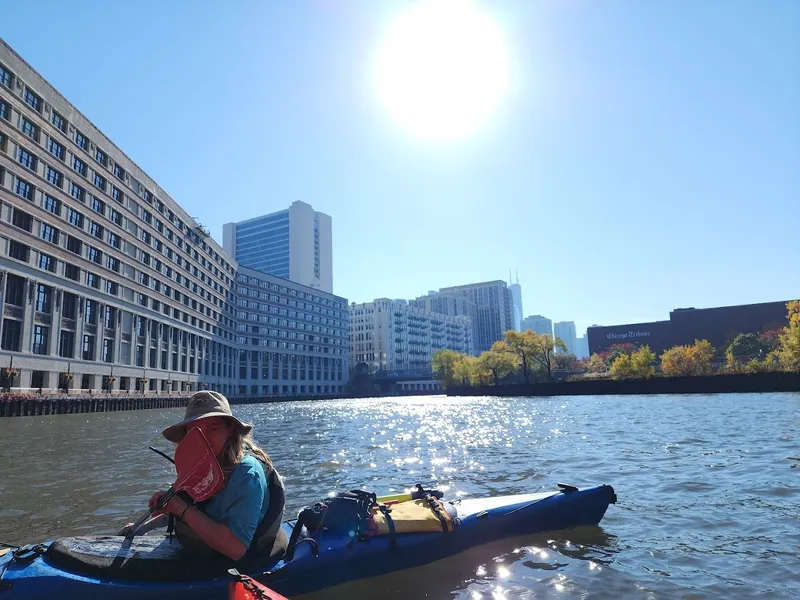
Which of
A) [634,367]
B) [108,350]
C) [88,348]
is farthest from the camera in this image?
[634,367]

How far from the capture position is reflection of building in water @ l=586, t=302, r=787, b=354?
107 m

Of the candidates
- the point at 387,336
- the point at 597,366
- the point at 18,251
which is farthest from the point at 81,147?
the point at 387,336

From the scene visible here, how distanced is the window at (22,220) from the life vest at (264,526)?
5401cm

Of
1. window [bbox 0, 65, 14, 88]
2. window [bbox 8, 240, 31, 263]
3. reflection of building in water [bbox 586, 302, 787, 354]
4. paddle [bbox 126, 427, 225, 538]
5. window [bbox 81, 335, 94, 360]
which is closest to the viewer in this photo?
paddle [bbox 126, 427, 225, 538]

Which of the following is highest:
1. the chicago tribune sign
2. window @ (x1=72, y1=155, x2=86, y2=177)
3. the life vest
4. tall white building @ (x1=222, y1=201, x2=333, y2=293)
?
tall white building @ (x1=222, y1=201, x2=333, y2=293)

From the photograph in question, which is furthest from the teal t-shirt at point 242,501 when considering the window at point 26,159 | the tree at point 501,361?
the tree at point 501,361

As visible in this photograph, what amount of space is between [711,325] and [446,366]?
59288 mm

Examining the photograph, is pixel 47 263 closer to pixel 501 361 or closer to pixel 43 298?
pixel 43 298

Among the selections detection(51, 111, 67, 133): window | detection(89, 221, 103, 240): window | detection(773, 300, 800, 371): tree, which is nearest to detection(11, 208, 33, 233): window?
detection(89, 221, 103, 240): window

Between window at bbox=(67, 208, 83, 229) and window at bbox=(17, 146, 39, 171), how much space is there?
20.2ft

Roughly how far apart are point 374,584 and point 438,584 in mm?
787

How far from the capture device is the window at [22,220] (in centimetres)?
4656

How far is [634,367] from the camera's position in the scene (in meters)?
86.4

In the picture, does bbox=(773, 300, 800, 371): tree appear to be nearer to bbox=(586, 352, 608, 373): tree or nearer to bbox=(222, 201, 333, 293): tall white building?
bbox=(586, 352, 608, 373): tree
